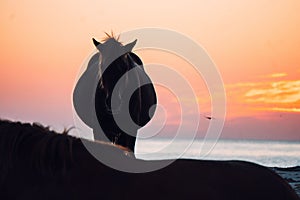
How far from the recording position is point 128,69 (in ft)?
19.6

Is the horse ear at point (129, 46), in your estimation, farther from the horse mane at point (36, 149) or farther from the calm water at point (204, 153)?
the horse mane at point (36, 149)

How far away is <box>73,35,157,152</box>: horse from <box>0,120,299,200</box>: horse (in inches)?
119

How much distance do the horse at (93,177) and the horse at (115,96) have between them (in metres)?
3.02

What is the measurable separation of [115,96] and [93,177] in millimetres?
3342

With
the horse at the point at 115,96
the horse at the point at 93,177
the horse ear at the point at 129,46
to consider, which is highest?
the horse ear at the point at 129,46

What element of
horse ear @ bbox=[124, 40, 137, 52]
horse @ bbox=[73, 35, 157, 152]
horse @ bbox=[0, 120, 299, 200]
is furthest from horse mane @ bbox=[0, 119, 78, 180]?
horse ear @ bbox=[124, 40, 137, 52]

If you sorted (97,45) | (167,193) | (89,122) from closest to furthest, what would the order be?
(167,193), (89,122), (97,45)

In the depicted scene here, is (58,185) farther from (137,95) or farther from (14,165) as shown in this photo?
(137,95)

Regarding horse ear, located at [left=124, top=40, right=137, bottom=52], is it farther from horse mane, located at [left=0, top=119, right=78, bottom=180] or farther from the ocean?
horse mane, located at [left=0, top=119, right=78, bottom=180]

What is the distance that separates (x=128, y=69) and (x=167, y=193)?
142 inches

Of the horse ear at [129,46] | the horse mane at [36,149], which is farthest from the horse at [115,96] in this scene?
the horse mane at [36,149]

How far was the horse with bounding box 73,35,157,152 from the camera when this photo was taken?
573 centimetres

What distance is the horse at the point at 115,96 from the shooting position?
573 cm

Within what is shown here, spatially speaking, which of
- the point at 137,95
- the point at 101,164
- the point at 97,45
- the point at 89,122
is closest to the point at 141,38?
the point at 97,45
